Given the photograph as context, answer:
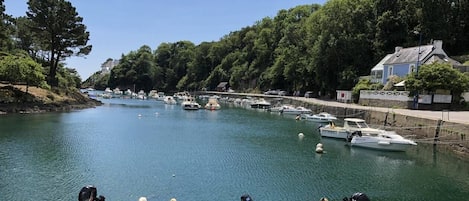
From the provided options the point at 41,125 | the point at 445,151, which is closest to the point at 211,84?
the point at 41,125

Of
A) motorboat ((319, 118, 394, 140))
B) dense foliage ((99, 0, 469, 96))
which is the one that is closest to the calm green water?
motorboat ((319, 118, 394, 140))

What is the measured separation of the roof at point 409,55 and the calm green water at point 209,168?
29980 millimetres

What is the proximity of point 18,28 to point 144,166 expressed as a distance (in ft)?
256

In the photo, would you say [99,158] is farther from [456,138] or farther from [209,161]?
[456,138]

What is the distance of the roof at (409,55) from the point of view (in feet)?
203

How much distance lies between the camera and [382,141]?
112 ft

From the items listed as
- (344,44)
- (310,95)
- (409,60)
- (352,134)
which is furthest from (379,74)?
(352,134)

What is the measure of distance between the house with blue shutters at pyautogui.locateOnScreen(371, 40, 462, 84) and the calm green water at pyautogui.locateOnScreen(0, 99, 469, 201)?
29.0 metres

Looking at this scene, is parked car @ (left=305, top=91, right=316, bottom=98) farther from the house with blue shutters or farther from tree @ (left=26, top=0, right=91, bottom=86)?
tree @ (left=26, top=0, right=91, bottom=86)

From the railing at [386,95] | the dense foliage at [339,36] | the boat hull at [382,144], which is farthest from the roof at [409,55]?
the boat hull at [382,144]

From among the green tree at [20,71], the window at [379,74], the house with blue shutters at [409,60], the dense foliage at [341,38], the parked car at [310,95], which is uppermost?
the dense foliage at [341,38]

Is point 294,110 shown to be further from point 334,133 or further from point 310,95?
point 334,133

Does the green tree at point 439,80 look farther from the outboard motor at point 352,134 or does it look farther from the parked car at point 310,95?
the parked car at point 310,95

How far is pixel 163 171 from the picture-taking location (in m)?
25.7
